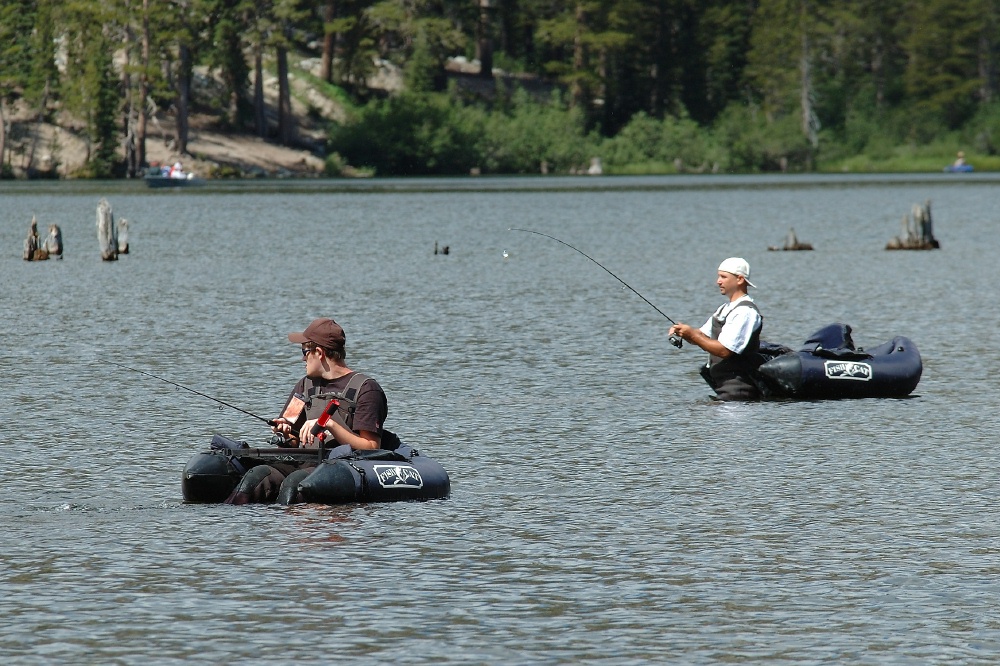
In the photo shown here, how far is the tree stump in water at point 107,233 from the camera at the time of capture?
140 ft

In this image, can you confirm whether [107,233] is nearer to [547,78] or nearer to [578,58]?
[578,58]

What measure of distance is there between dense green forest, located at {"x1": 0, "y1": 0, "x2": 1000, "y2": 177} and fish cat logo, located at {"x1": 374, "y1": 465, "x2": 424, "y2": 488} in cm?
9403

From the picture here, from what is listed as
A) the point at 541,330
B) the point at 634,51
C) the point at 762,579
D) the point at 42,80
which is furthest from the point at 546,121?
the point at 762,579

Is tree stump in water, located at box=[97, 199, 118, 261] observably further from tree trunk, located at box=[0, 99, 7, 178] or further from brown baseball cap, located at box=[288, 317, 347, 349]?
tree trunk, located at box=[0, 99, 7, 178]

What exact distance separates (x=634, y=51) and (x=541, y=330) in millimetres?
111276

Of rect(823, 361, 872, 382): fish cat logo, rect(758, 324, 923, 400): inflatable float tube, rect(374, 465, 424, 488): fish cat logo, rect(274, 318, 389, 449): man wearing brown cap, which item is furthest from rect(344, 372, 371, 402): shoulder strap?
rect(823, 361, 872, 382): fish cat logo

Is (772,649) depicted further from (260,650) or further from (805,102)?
(805,102)

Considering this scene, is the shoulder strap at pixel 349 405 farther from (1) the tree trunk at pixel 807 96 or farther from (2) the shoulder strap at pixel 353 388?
(1) the tree trunk at pixel 807 96

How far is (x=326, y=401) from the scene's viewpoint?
12.9 meters

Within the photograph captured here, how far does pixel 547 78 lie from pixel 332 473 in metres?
130

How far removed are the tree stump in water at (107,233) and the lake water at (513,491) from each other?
669 centimetres

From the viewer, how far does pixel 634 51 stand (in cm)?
13525

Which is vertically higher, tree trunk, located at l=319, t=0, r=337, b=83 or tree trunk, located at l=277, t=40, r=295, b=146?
tree trunk, located at l=319, t=0, r=337, b=83

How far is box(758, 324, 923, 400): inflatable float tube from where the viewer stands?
18.6 m
